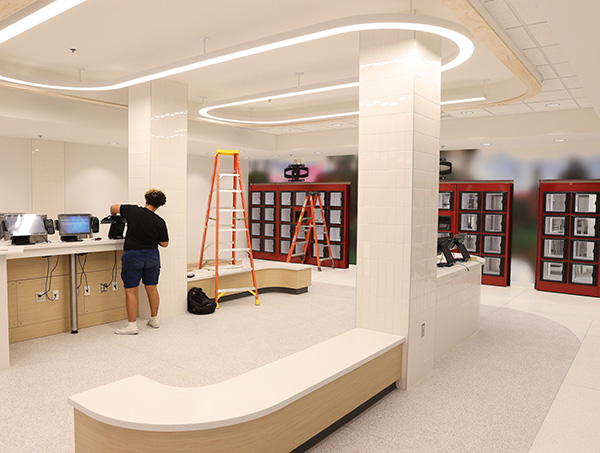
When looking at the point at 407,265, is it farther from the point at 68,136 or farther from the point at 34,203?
the point at 34,203

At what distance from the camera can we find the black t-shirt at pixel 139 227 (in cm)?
525

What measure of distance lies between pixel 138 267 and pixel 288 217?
7.07 m

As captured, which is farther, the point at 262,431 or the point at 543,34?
the point at 543,34

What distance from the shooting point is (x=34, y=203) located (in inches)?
333

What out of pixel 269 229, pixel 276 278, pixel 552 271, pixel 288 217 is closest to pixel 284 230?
pixel 288 217

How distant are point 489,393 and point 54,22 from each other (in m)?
5.35

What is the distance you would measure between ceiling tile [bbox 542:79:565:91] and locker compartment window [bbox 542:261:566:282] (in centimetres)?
389

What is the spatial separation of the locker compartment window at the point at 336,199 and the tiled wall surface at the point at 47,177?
5977 millimetres

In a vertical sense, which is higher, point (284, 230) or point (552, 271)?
point (284, 230)

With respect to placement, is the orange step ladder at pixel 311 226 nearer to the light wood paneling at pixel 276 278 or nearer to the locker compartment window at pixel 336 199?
the locker compartment window at pixel 336 199

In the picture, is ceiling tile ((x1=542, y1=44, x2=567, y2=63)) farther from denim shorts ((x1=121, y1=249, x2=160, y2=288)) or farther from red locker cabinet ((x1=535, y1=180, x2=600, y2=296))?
denim shorts ((x1=121, y1=249, x2=160, y2=288))

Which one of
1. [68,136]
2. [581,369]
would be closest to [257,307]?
[581,369]

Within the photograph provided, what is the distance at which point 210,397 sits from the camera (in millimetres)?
2566

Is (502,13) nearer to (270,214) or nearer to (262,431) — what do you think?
(262,431)
